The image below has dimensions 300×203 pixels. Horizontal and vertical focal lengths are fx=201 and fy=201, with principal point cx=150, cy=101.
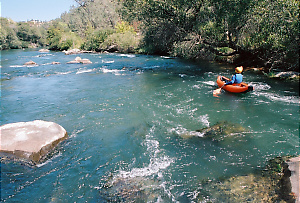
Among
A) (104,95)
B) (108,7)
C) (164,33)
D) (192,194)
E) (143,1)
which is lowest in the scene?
(192,194)

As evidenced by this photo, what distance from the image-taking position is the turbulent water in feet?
12.9

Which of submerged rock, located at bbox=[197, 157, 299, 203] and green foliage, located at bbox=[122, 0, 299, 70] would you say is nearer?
submerged rock, located at bbox=[197, 157, 299, 203]

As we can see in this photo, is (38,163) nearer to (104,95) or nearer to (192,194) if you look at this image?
(192,194)

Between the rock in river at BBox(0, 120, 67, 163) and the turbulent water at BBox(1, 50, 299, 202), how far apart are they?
23cm

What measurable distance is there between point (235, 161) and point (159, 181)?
74.2 inches

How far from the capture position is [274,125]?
20.9 feet

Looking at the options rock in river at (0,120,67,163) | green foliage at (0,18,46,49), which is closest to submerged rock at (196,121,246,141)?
rock in river at (0,120,67,163)

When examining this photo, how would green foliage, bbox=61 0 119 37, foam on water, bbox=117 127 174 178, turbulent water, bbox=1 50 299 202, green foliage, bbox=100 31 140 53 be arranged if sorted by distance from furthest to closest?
1. green foliage, bbox=61 0 119 37
2. green foliage, bbox=100 31 140 53
3. foam on water, bbox=117 127 174 178
4. turbulent water, bbox=1 50 299 202

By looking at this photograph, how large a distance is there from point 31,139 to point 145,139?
9.46 feet

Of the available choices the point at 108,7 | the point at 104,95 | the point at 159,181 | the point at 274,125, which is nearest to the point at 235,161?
the point at 159,181

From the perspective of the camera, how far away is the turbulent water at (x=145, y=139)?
392 cm

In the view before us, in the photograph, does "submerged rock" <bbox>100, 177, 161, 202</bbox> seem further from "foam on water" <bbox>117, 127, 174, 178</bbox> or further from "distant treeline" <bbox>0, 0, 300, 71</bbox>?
"distant treeline" <bbox>0, 0, 300, 71</bbox>

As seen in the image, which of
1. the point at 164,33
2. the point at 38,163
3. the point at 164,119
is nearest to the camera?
the point at 38,163

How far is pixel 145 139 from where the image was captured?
5.74 metres
